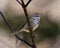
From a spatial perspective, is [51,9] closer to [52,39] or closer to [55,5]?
[55,5]

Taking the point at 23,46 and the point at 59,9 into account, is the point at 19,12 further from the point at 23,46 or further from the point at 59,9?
the point at 23,46

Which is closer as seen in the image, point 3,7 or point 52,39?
point 52,39

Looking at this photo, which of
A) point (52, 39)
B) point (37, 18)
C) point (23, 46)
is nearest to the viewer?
point (37, 18)

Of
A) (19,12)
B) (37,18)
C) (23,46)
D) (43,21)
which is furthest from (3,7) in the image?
(37,18)

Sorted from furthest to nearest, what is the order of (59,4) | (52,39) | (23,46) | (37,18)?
1. (59,4)
2. (52,39)
3. (23,46)
4. (37,18)

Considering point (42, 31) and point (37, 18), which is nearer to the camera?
point (37, 18)

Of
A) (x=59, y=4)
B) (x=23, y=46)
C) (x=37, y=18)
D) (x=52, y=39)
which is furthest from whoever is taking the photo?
(x=59, y=4)

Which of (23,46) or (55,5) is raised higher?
(23,46)

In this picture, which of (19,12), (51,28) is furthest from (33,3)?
(51,28)

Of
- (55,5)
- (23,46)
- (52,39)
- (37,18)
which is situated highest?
(37,18)

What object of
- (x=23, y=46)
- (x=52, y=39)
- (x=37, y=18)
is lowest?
(x=52, y=39)
